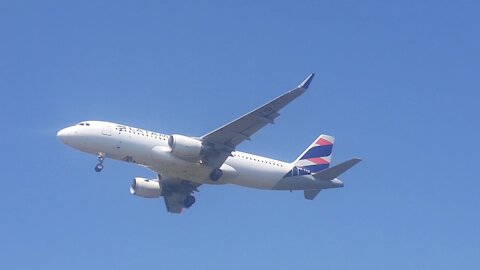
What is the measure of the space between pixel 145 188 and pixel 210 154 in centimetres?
827

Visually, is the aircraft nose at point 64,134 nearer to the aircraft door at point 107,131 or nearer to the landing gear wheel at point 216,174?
the aircraft door at point 107,131

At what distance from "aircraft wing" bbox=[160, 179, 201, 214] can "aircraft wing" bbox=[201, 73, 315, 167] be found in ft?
23.0

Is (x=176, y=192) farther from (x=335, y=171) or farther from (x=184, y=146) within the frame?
(x=335, y=171)

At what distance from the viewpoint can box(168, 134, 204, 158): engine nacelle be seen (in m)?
64.9

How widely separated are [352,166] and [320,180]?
4173 millimetres

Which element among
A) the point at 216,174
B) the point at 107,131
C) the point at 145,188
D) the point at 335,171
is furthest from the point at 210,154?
the point at 335,171

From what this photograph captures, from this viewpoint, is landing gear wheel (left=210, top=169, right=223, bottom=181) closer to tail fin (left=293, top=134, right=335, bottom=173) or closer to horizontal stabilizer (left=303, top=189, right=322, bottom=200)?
tail fin (left=293, top=134, right=335, bottom=173)

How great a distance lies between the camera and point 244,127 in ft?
213

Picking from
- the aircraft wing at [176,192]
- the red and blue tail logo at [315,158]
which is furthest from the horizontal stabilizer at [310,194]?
the aircraft wing at [176,192]

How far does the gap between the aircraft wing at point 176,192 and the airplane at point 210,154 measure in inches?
85.6

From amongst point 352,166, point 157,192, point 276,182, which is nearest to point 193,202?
point 157,192

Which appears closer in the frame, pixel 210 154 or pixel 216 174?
pixel 210 154

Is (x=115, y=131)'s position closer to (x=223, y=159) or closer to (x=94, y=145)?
(x=94, y=145)

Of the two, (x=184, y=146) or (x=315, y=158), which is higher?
(x=315, y=158)
